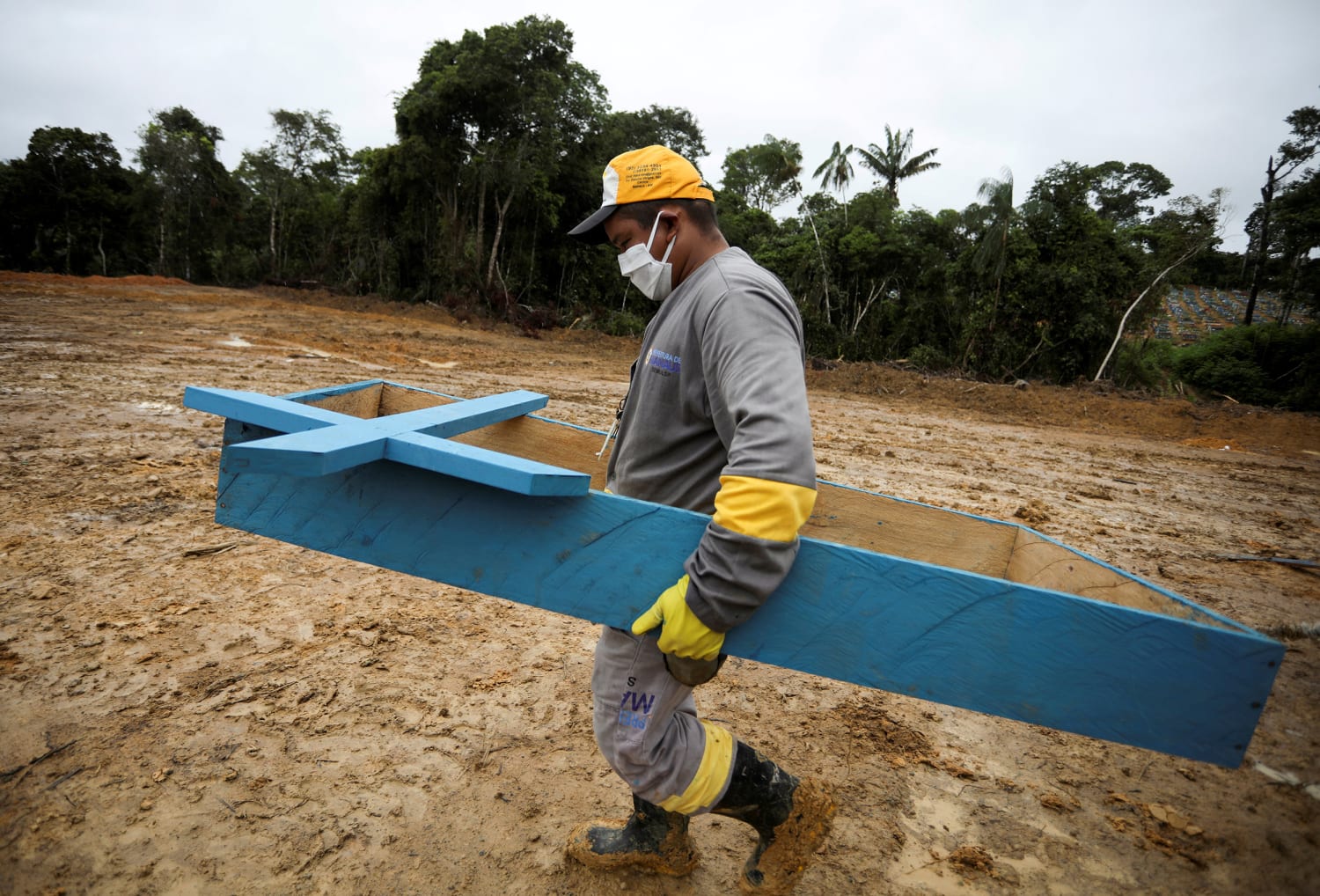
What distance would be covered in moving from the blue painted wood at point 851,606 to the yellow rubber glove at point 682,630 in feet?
0.26

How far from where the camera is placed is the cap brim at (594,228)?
173cm

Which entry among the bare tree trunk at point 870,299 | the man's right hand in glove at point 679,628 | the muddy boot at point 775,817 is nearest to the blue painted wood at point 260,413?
the man's right hand in glove at point 679,628

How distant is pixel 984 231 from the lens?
21109mm

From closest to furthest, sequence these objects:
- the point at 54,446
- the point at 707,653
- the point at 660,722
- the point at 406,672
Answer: the point at 707,653 < the point at 660,722 < the point at 406,672 < the point at 54,446

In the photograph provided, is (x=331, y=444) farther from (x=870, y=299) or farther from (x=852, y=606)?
(x=870, y=299)

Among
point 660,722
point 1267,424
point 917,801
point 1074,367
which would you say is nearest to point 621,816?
point 660,722

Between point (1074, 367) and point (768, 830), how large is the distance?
21.3 meters

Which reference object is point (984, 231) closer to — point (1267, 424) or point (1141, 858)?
point (1267, 424)

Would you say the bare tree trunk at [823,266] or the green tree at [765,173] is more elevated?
the green tree at [765,173]

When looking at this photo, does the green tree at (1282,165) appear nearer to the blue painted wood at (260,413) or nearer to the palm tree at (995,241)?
the palm tree at (995,241)

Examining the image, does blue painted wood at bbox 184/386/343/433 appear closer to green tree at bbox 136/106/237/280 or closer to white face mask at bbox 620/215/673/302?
white face mask at bbox 620/215/673/302

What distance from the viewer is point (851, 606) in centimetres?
131

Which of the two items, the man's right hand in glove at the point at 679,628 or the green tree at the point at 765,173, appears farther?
the green tree at the point at 765,173

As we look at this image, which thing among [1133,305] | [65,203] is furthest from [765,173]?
[65,203]
